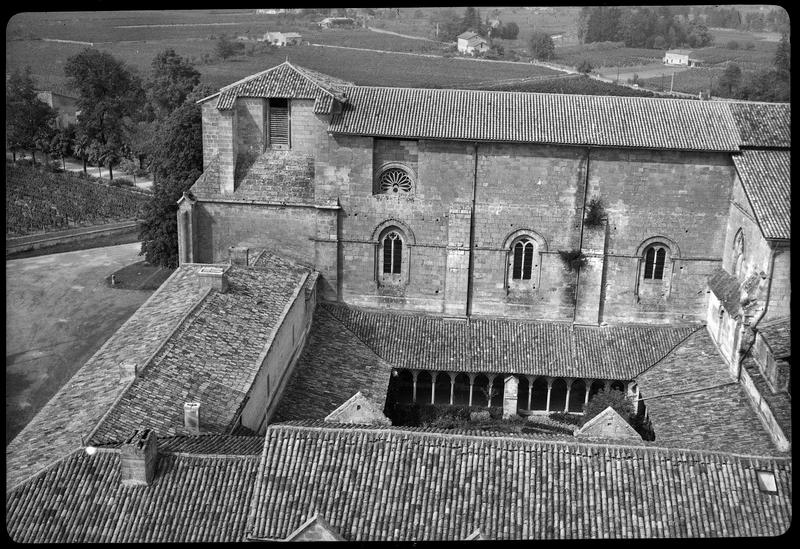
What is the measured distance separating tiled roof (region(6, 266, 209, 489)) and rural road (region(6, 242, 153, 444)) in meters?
4.44

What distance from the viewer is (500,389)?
2988 cm

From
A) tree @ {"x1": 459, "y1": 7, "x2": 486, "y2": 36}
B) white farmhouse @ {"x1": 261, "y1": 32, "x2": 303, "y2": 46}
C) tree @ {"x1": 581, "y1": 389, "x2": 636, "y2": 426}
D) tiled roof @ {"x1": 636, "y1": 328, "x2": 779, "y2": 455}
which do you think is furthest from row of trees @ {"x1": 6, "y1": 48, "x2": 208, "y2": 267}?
tiled roof @ {"x1": 636, "y1": 328, "x2": 779, "y2": 455}

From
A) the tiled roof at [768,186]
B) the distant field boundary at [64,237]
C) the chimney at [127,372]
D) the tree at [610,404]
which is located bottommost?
the distant field boundary at [64,237]

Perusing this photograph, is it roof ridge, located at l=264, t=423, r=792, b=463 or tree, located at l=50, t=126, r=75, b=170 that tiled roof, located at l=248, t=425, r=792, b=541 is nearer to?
roof ridge, located at l=264, t=423, r=792, b=463

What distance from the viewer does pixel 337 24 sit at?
69188mm

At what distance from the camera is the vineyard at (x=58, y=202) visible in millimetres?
52812

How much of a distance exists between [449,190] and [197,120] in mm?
16146

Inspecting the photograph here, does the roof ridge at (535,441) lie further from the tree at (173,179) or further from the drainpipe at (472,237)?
the tree at (173,179)

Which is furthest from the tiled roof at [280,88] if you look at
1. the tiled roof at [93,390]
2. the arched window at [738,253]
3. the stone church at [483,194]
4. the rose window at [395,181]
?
the arched window at [738,253]

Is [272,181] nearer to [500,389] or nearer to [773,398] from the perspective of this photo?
[500,389]

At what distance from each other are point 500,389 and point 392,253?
582 centimetres

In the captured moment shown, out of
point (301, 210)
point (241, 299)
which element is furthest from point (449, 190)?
point (241, 299)

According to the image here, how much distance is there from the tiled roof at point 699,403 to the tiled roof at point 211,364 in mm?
10590

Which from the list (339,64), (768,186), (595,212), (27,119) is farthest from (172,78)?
(768,186)
